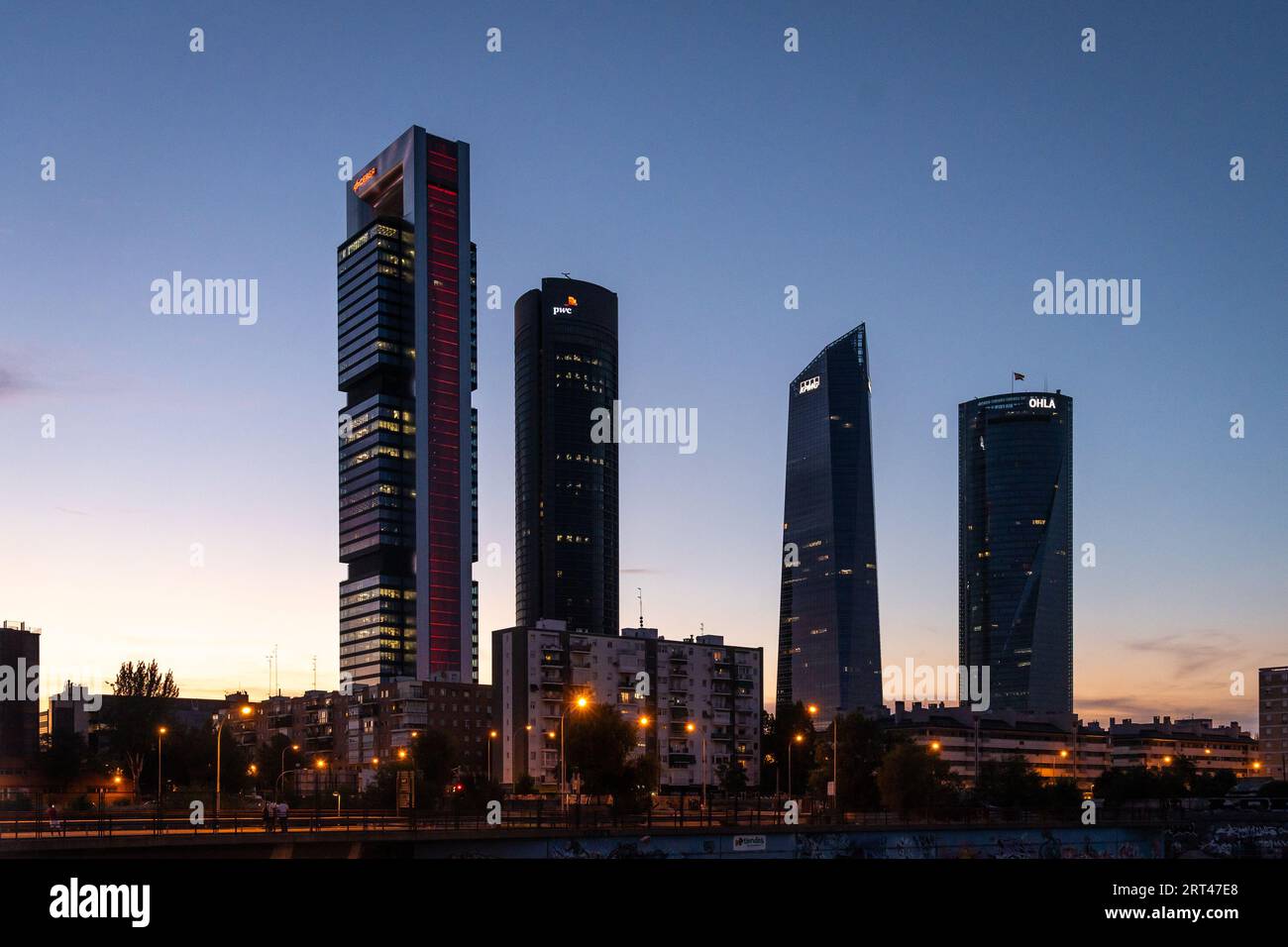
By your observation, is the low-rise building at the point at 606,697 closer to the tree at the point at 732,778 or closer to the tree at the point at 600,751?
the tree at the point at 732,778

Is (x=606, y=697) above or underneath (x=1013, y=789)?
above

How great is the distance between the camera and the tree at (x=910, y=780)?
12106cm

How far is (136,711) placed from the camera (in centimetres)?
15075

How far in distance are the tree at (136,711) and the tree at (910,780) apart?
8001 cm

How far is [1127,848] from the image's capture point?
101625 mm

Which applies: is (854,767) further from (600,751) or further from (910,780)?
(600,751)

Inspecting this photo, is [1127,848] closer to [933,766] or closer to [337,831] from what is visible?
[933,766]

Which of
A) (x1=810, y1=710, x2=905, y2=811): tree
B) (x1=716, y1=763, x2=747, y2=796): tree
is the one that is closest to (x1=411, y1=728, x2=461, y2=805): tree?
(x1=716, y1=763, x2=747, y2=796): tree

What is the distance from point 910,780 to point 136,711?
87665mm

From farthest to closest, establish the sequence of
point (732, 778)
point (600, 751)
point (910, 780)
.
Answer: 1. point (732, 778)
2. point (910, 780)
3. point (600, 751)

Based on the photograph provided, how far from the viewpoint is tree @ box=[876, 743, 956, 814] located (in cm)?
12106

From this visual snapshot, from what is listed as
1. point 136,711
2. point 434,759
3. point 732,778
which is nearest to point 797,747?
point 732,778
